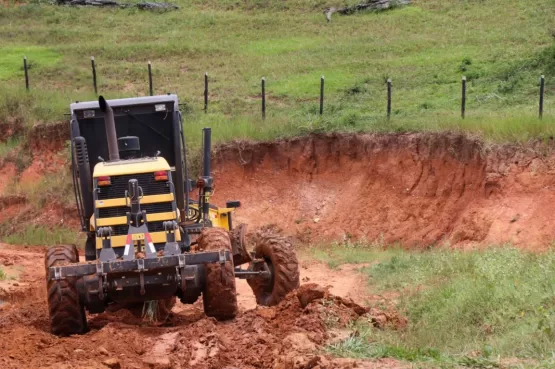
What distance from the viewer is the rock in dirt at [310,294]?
1323cm

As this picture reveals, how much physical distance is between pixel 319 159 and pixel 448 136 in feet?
12.1

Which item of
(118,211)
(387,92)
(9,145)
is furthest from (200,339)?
(9,145)

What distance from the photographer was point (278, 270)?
14.6 m

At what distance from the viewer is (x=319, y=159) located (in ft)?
84.3

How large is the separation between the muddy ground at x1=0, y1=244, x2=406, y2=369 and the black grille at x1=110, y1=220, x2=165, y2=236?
3.74ft

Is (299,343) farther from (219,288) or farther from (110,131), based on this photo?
(110,131)

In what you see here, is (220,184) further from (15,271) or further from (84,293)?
(84,293)

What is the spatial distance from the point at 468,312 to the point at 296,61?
76.1 feet

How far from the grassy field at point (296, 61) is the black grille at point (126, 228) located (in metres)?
10.6

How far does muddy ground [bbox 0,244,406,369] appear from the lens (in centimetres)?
1083

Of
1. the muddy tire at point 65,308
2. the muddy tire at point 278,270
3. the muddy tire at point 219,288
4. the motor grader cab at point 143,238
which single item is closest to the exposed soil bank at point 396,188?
the muddy tire at point 278,270

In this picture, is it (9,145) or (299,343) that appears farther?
(9,145)

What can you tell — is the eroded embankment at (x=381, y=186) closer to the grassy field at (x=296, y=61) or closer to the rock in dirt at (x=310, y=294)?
the grassy field at (x=296, y=61)

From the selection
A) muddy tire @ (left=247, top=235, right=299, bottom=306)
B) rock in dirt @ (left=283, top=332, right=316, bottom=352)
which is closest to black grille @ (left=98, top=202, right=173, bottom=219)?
muddy tire @ (left=247, top=235, right=299, bottom=306)
